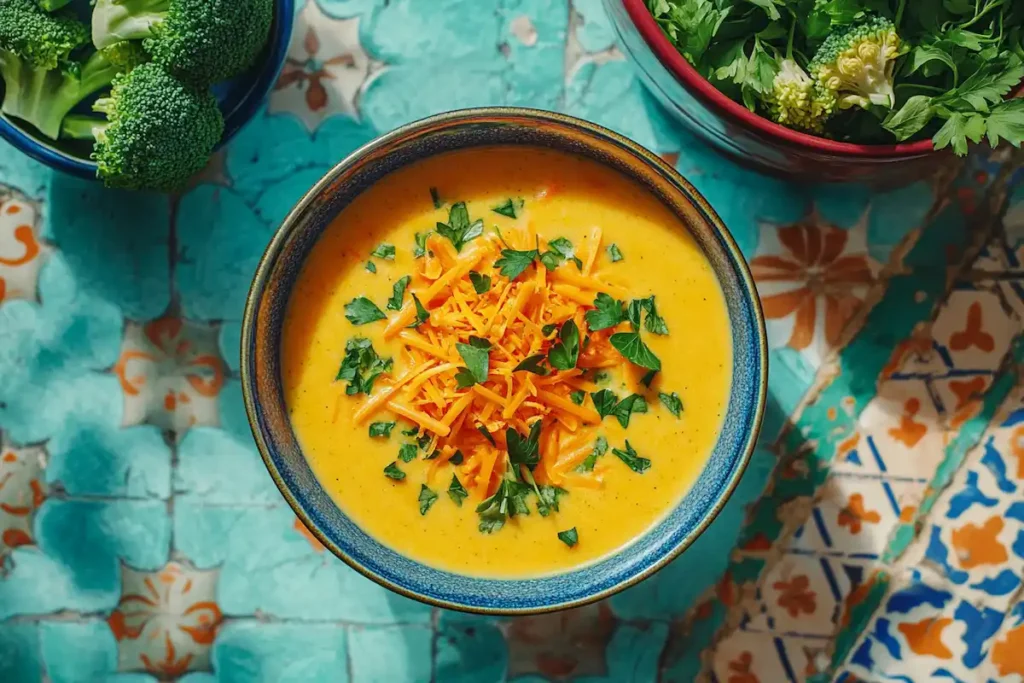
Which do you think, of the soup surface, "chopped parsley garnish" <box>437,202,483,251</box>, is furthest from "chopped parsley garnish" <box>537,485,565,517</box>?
"chopped parsley garnish" <box>437,202,483,251</box>

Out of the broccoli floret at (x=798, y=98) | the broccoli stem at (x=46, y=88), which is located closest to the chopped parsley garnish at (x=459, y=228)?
the broccoli floret at (x=798, y=98)

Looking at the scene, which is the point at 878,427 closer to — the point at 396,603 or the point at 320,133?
the point at 396,603

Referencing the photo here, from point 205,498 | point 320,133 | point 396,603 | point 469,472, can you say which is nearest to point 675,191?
point 469,472

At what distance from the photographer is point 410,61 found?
6.36 ft

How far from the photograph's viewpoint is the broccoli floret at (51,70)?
5.53 feet

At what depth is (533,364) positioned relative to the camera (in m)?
1.61

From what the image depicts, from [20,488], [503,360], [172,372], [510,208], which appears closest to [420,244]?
[510,208]

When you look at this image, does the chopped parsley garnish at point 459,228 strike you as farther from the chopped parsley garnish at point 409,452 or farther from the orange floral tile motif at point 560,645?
the orange floral tile motif at point 560,645

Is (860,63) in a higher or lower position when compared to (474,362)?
higher

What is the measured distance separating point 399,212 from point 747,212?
72 cm

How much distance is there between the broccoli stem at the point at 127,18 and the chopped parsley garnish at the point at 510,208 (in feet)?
2.24

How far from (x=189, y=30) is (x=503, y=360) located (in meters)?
0.79

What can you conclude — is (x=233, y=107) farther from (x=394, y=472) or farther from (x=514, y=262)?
(x=394, y=472)

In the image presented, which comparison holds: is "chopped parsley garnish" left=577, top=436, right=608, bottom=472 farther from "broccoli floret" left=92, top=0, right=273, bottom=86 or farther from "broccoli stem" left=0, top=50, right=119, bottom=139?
"broccoli stem" left=0, top=50, right=119, bottom=139
